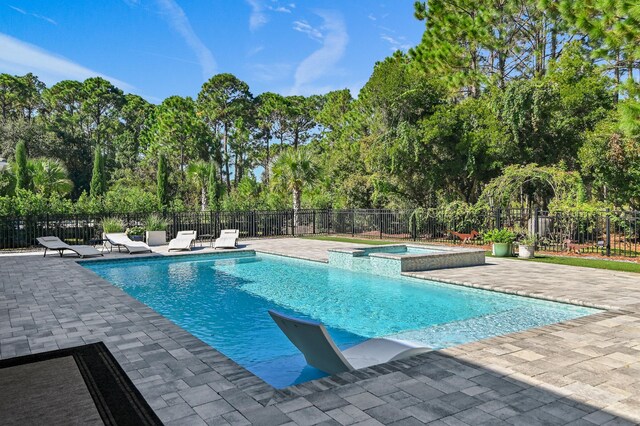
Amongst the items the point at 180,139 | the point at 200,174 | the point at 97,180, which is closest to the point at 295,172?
the point at 200,174

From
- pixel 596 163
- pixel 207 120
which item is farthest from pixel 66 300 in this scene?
pixel 207 120

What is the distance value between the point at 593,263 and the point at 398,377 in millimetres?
9724

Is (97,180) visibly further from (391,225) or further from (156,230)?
(391,225)

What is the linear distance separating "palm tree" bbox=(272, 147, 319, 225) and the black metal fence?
121 cm

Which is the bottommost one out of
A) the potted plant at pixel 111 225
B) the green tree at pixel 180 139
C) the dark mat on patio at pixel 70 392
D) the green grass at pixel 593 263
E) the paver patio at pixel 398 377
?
the dark mat on patio at pixel 70 392

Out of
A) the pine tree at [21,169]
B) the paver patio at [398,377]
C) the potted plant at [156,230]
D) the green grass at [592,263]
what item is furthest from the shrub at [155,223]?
the green grass at [592,263]

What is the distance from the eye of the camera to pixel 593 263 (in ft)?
36.7

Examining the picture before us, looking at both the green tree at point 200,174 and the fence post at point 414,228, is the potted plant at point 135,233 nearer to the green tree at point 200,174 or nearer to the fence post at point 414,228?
the fence post at point 414,228

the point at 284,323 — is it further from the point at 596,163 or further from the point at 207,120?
the point at 207,120

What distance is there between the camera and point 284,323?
13.3ft

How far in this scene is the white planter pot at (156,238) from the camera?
1767cm

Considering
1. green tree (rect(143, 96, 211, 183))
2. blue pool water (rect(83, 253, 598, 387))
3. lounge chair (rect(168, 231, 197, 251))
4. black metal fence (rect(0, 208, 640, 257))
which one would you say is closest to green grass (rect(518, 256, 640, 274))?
black metal fence (rect(0, 208, 640, 257))

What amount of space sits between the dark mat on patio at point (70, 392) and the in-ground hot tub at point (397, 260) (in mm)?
7226

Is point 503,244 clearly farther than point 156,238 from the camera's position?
No
